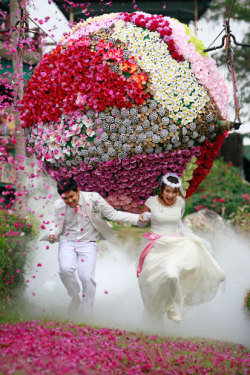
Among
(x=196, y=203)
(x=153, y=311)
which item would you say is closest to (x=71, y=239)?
(x=153, y=311)

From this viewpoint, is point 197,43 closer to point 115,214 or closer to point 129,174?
point 129,174

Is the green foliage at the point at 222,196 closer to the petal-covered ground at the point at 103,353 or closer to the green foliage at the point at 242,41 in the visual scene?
Result: the green foliage at the point at 242,41

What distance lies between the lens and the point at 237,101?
620 centimetres

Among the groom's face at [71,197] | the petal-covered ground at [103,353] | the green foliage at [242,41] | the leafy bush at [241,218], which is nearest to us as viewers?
the petal-covered ground at [103,353]

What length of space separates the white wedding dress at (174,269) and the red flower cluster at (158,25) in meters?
1.67

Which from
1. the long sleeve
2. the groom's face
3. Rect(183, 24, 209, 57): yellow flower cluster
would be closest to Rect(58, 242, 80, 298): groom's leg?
the long sleeve

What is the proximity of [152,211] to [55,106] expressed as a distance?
163cm

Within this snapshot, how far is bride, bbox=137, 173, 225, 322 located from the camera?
5.71 metres

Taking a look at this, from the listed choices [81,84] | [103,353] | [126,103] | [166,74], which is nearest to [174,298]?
[103,353]

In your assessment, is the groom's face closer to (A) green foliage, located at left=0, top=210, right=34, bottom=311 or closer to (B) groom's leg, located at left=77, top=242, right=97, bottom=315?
(B) groom's leg, located at left=77, top=242, right=97, bottom=315

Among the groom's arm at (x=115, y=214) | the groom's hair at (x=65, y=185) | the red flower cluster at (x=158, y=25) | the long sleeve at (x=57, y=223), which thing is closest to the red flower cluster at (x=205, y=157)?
the groom's arm at (x=115, y=214)

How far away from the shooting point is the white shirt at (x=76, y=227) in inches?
243

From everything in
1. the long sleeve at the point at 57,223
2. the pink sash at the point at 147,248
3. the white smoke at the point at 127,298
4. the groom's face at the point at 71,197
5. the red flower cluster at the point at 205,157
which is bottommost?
the white smoke at the point at 127,298

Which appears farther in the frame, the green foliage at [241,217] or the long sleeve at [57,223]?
the green foliage at [241,217]
